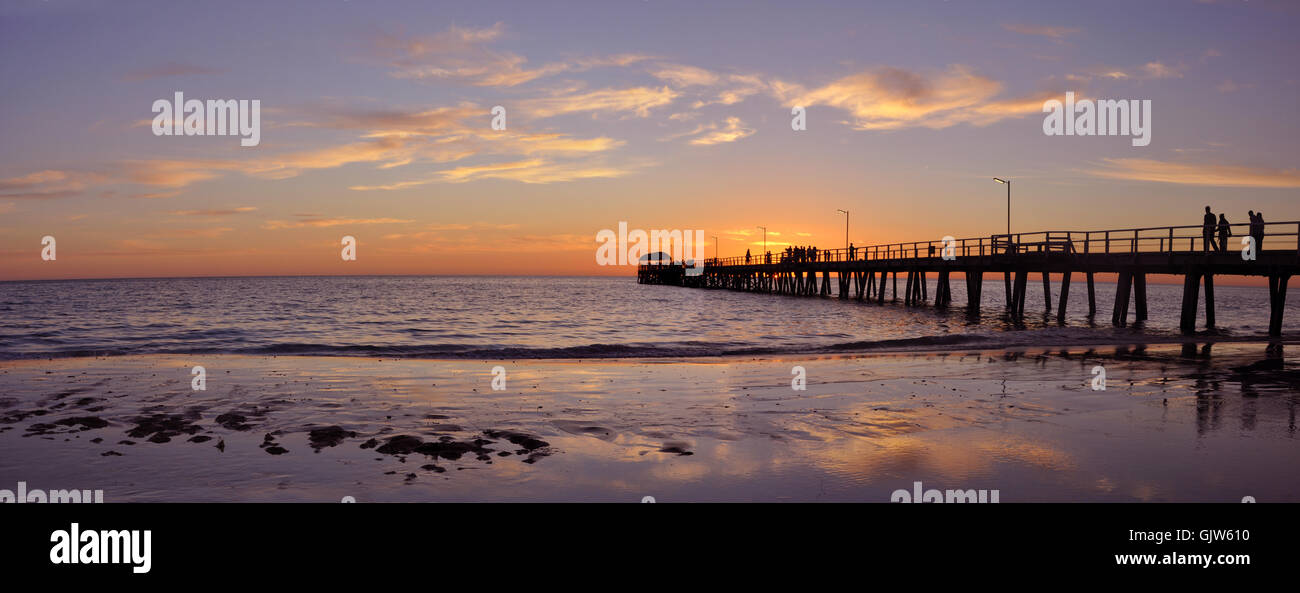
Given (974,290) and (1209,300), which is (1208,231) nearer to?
(1209,300)

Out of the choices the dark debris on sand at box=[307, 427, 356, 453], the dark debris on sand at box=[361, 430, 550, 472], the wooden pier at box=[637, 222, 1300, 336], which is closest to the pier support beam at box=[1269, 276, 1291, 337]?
the wooden pier at box=[637, 222, 1300, 336]

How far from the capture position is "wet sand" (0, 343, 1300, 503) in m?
6.84

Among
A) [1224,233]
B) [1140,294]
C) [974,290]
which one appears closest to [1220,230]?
[1224,233]

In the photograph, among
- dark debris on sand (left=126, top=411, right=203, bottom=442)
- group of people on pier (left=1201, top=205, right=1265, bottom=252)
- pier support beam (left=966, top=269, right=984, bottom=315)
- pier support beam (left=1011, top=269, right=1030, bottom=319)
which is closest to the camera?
dark debris on sand (left=126, top=411, right=203, bottom=442)

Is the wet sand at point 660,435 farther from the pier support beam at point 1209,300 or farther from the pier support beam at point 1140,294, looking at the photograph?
the pier support beam at point 1140,294

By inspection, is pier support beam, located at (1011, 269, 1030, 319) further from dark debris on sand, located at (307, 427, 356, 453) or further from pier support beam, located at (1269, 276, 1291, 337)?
dark debris on sand, located at (307, 427, 356, 453)

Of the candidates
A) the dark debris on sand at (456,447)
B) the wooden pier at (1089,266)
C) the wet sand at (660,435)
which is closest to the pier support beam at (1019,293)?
the wooden pier at (1089,266)

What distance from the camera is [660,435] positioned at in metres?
9.30

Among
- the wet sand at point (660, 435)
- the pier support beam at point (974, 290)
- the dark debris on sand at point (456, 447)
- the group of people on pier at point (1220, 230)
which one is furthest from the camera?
the pier support beam at point (974, 290)

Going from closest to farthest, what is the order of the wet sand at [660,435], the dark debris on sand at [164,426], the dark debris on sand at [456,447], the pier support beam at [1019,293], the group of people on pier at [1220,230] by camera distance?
the wet sand at [660,435] < the dark debris on sand at [456,447] < the dark debris on sand at [164,426] < the group of people on pier at [1220,230] < the pier support beam at [1019,293]

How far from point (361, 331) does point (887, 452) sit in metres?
29.1

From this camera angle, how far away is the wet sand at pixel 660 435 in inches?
269
